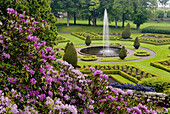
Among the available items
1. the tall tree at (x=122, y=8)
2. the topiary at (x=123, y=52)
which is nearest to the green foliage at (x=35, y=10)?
the topiary at (x=123, y=52)

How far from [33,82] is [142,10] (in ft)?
187

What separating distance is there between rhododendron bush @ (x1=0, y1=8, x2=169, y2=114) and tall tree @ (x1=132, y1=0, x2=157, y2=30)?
53.8 meters

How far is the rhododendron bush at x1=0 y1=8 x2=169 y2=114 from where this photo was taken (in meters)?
5.11

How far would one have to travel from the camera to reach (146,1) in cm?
5794

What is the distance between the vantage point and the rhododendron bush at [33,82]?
5109 millimetres

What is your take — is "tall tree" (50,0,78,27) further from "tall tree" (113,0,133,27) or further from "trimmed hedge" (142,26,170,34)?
"trimmed hedge" (142,26,170,34)

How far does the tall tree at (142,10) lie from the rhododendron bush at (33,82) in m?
53.8

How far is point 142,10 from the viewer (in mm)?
57344

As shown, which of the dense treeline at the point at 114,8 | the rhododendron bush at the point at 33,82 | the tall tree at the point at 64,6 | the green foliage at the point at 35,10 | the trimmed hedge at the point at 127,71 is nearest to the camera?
the rhododendron bush at the point at 33,82

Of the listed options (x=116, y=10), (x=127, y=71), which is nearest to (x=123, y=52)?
(x=127, y=71)

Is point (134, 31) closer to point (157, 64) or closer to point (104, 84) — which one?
point (157, 64)

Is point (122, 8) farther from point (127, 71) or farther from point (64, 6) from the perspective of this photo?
point (127, 71)

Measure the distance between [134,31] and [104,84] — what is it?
5363cm

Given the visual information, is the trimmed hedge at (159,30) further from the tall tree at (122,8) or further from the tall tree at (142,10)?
the tall tree at (122,8)
